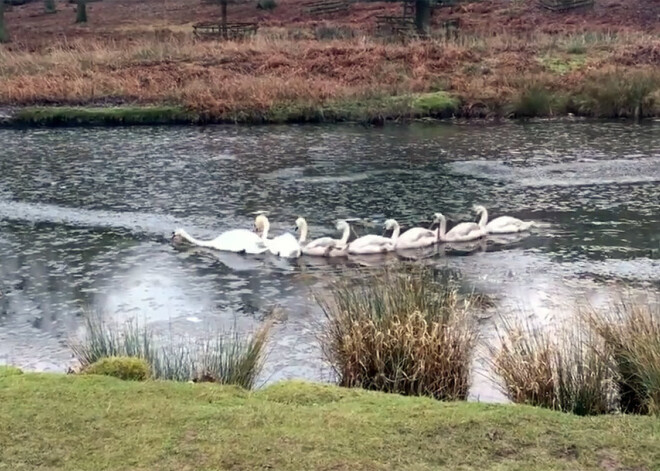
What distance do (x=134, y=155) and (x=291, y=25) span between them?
89.4ft

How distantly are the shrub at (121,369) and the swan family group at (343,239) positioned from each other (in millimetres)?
6092

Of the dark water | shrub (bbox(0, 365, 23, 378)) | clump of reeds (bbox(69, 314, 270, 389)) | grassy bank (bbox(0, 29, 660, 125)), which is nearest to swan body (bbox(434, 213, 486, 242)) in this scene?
the dark water

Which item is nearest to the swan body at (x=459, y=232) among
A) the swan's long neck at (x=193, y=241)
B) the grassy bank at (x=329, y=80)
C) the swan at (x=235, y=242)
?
the swan at (x=235, y=242)

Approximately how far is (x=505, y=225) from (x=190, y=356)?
7078 millimetres

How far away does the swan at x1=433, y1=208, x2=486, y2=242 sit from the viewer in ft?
46.4

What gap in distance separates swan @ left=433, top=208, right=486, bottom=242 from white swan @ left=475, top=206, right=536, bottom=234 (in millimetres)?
139

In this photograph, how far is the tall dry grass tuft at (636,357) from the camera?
6.93 metres

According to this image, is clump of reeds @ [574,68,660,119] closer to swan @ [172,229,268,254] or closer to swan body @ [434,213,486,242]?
swan body @ [434,213,486,242]

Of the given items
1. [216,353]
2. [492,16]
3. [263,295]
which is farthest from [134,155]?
[492,16]

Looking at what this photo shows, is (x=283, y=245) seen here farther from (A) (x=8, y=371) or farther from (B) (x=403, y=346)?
(A) (x=8, y=371)

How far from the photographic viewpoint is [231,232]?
14.0 meters

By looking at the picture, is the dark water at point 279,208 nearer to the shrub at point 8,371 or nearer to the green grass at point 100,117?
the green grass at point 100,117

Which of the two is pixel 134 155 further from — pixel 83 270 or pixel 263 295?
pixel 263 295

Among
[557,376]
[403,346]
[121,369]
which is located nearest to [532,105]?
[403,346]
